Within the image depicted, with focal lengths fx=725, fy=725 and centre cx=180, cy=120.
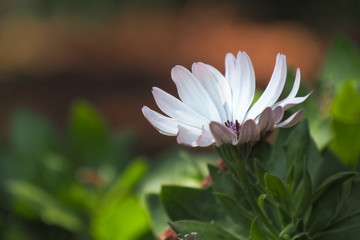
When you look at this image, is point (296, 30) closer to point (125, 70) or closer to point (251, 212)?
point (125, 70)

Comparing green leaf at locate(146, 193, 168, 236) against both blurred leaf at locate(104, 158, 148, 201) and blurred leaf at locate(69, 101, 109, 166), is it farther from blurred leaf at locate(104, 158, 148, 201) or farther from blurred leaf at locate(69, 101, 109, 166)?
blurred leaf at locate(69, 101, 109, 166)

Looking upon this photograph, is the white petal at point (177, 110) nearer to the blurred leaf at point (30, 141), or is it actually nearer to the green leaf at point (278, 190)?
the green leaf at point (278, 190)

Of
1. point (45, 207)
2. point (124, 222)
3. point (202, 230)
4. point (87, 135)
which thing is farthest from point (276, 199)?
point (87, 135)

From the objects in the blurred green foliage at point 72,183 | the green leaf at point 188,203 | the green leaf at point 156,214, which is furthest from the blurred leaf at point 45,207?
the green leaf at point 188,203

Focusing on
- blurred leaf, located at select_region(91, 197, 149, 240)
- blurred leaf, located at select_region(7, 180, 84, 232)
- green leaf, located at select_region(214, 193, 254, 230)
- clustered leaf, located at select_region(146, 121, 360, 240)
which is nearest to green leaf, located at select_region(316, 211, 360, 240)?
clustered leaf, located at select_region(146, 121, 360, 240)

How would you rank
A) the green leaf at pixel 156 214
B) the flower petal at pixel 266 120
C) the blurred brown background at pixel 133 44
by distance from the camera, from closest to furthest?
the flower petal at pixel 266 120 < the green leaf at pixel 156 214 < the blurred brown background at pixel 133 44

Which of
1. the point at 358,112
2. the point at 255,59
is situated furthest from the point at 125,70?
the point at 358,112

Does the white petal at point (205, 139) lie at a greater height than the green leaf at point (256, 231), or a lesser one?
greater
